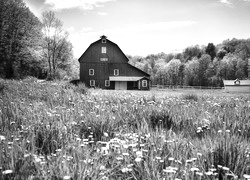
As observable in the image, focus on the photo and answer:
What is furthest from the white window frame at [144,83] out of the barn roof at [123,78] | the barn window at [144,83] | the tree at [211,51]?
the tree at [211,51]

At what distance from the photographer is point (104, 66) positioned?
55.3 metres

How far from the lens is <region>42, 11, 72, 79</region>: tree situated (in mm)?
56562

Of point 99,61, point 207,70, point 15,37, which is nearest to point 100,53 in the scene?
point 99,61

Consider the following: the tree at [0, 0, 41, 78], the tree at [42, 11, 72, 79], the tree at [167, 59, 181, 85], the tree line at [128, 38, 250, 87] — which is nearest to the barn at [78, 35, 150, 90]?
the tree at [42, 11, 72, 79]

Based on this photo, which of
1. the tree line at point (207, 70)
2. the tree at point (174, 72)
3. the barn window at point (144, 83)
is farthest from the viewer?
the tree at point (174, 72)

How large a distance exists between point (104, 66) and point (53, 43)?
45.9 feet

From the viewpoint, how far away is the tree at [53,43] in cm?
5656

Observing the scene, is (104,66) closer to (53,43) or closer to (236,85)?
(53,43)

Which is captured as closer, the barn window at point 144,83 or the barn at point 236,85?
the barn window at point 144,83

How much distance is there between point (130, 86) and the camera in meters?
56.5

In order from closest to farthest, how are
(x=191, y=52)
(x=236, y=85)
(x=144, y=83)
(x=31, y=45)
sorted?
(x=31, y=45)
(x=144, y=83)
(x=236, y=85)
(x=191, y=52)

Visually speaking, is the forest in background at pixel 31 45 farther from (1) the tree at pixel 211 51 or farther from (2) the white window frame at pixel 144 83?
(1) the tree at pixel 211 51

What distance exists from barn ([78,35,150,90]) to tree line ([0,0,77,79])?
26.5ft

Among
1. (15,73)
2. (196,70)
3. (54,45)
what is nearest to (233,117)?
(15,73)
